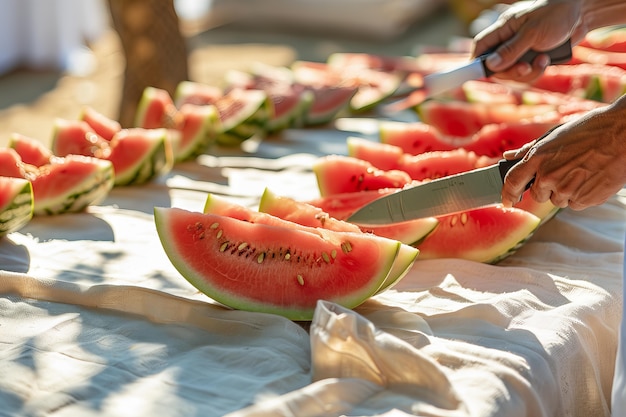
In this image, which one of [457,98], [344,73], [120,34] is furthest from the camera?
[120,34]

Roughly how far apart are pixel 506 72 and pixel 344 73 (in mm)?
1351

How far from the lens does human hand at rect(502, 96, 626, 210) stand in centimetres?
148

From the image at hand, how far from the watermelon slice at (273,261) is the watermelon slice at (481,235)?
0.92 feet

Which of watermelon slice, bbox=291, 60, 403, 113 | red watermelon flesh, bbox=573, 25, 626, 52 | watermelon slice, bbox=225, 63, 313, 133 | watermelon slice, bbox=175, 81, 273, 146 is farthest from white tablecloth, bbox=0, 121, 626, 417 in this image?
red watermelon flesh, bbox=573, 25, 626, 52

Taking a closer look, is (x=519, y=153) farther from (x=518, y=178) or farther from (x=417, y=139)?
(x=417, y=139)

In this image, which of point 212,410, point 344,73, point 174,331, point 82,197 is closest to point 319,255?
A: point 174,331

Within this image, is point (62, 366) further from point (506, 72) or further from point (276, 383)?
point (506, 72)

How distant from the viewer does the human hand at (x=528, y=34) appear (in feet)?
7.11

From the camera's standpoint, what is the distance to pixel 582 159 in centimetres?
149

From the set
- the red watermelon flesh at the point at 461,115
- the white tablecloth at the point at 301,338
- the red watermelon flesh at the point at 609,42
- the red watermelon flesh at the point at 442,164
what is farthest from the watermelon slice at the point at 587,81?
the white tablecloth at the point at 301,338

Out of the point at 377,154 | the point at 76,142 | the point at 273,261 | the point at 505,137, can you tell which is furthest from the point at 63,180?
the point at 505,137

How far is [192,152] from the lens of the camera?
254 cm

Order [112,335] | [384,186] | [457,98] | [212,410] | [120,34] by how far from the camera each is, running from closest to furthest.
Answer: [212,410] → [112,335] → [384,186] → [457,98] → [120,34]

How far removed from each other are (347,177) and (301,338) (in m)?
0.65
